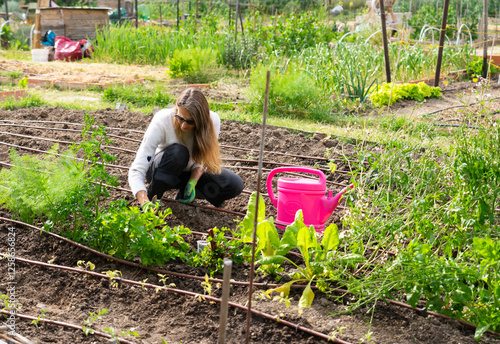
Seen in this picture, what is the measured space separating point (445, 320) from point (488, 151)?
2.44ft

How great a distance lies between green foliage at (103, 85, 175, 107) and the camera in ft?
20.0

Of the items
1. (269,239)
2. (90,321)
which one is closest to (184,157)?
(269,239)

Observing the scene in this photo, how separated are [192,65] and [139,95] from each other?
1506 mm

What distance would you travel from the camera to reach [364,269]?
8.37ft

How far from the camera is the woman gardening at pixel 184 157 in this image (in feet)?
9.73

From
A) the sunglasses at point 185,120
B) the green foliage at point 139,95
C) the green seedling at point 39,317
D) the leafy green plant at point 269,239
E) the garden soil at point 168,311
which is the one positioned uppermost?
the sunglasses at point 185,120

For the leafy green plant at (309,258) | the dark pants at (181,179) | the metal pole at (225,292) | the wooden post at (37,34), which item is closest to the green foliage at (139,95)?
the dark pants at (181,179)

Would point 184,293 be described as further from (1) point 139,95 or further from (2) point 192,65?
(2) point 192,65

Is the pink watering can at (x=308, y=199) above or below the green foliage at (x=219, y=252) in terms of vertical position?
above

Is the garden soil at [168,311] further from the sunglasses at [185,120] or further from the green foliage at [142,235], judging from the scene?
the sunglasses at [185,120]

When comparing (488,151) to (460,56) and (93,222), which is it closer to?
(93,222)

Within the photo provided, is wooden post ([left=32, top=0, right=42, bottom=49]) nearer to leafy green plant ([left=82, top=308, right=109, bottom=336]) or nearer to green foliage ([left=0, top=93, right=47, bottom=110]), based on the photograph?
green foliage ([left=0, top=93, right=47, bottom=110])

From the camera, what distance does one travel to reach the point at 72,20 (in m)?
11.4

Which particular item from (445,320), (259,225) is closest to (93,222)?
(259,225)
